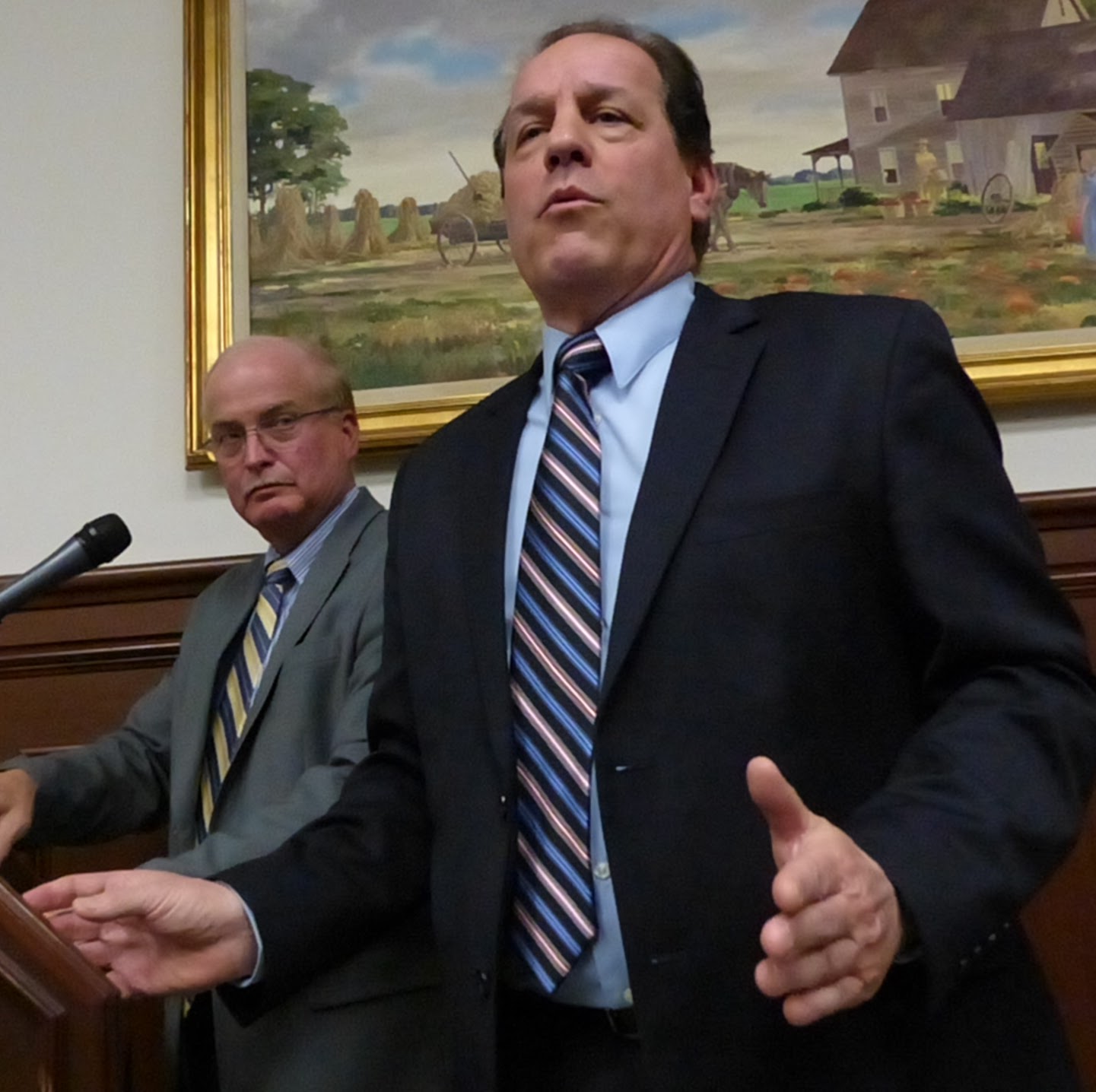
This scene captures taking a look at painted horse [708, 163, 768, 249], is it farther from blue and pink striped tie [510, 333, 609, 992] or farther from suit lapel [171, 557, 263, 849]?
blue and pink striped tie [510, 333, 609, 992]

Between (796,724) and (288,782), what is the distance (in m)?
0.90

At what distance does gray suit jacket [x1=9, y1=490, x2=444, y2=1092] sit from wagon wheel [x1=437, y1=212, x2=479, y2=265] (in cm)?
62

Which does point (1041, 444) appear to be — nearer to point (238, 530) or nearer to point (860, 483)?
point (860, 483)

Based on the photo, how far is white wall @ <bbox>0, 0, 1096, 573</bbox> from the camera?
257cm

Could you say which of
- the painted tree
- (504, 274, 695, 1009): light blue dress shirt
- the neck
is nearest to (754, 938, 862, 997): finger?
(504, 274, 695, 1009): light blue dress shirt

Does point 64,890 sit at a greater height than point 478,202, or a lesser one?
lesser

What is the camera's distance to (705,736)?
1172mm

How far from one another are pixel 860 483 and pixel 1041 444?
1.25 metres

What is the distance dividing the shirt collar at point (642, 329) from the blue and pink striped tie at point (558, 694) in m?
0.07

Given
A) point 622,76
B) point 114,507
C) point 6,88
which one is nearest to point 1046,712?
point 622,76

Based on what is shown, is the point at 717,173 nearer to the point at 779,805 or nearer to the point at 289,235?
the point at 289,235

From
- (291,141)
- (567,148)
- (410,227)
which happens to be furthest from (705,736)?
(291,141)

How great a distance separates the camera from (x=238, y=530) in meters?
2.53

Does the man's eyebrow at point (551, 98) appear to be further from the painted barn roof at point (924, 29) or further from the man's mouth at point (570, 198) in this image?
the painted barn roof at point (924, 29)
